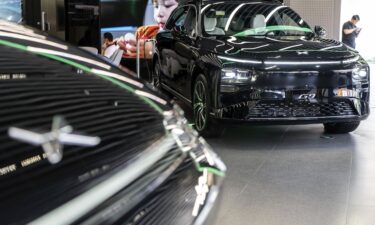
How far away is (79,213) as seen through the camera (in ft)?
4.36

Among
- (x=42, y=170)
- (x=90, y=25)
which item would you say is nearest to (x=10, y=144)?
(x=42, y=170)

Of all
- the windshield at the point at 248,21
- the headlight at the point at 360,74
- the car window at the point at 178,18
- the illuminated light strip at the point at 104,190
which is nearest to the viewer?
the illuminated light strip at the point at 104,190

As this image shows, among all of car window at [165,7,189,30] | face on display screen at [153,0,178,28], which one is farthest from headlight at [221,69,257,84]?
face on display screen at [153,0,178,28]

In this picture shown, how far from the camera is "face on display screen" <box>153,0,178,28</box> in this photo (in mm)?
10328

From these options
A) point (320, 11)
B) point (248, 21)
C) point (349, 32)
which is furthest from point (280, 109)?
point (320, 11)

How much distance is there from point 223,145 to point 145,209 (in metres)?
4.16

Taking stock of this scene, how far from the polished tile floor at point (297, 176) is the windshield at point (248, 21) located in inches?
48.8

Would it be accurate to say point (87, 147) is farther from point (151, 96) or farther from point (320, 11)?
point (320, 11)

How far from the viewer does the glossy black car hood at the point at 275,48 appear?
5.45 meters

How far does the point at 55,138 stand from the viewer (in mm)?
1519

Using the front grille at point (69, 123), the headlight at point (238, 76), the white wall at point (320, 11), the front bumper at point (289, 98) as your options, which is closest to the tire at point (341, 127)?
the front bumper at point (289, 98)

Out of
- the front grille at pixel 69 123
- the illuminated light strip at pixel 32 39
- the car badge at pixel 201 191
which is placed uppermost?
the illuminated light strip at pixel 32 39

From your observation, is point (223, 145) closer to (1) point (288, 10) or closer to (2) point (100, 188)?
(1) point (288, 10)

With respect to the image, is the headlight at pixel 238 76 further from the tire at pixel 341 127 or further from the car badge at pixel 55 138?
the car badge at pixel 55 138
